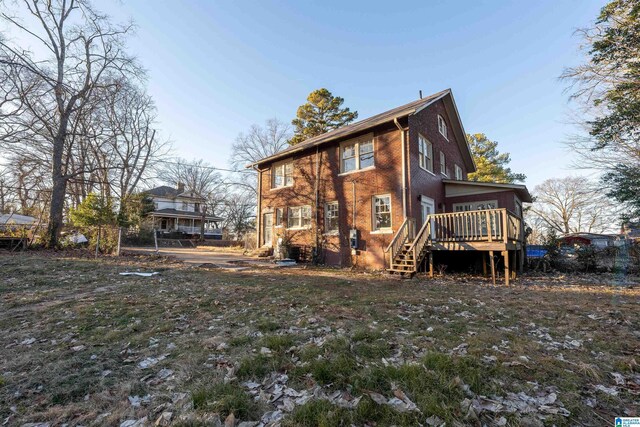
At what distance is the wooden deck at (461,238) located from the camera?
9.09 m

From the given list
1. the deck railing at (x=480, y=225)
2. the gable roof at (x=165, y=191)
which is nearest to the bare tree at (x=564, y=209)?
the deck railing at (x=480, y=225)

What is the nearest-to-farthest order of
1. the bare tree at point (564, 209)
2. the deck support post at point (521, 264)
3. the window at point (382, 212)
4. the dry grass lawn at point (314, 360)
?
the dry grass lawn at point (314, 360) < the deck support post at point (521, 264) < the window at point (382, 212) < the bare tree at point (564, 209)

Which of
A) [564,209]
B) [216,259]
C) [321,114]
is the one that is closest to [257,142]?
[321,114]

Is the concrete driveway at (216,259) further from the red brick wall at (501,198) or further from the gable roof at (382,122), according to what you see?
the red brick wall at (501,198)

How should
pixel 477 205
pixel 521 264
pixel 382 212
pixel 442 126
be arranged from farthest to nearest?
pixel 442 126
pixel 477 205
pixel 382 212
pixel 521 264

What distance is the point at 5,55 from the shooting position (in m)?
12.9

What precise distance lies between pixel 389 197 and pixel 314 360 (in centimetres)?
1008

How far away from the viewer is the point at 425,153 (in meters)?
13.8

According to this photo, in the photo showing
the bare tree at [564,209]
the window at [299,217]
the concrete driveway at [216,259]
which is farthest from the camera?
the bare tree at [564,209]

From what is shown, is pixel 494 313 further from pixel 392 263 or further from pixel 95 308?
pixel 95 308

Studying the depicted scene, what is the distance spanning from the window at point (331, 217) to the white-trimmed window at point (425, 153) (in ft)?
15.1

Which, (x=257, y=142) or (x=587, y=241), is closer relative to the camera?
(x=587, y=241)

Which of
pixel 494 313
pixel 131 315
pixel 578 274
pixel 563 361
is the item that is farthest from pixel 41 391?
pixel 578 274

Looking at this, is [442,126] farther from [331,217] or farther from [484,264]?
[484,264]
